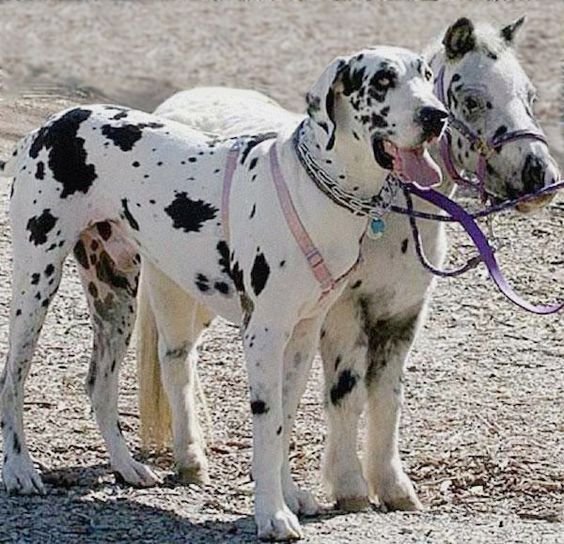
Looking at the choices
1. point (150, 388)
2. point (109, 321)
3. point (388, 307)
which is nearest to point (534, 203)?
point (388, 307)

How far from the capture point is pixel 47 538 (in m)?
6.02

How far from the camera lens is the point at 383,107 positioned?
18.5 feet

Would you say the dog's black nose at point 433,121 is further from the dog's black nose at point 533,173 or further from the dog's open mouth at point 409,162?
the dog's black nose at point 533,173

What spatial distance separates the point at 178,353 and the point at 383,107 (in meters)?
1.78

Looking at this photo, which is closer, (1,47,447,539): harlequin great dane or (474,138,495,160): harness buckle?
(1,47,447,539): harlequin great dane

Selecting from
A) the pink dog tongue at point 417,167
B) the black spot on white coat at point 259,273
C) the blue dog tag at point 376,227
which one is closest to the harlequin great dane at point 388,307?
the blue dog tag at point 376,227

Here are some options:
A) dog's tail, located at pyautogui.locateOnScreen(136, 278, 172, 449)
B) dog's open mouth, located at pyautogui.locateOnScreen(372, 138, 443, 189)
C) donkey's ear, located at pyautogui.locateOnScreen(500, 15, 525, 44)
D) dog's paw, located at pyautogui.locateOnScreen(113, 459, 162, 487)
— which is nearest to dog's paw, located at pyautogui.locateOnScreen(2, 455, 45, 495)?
dog's paw, located at pyautogui.locateOnScreen(113, 459, 162, 487)

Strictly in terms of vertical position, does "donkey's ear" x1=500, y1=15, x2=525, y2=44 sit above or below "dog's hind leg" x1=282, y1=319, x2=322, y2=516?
above

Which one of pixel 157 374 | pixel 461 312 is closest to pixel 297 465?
pixel 157 374

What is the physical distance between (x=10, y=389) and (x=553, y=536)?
204 cm

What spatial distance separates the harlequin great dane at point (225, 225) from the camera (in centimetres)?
576

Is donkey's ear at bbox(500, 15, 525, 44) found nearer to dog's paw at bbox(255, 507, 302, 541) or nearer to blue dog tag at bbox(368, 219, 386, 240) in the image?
blue dog tag at bbox(368, 219, 386, 240)

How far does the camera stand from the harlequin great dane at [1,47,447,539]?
5.76m

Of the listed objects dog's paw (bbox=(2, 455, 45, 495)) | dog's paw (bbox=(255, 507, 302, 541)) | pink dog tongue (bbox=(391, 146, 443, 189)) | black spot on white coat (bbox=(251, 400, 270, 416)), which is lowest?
dog's paw (bbox=(2, 455, 45, 495))
